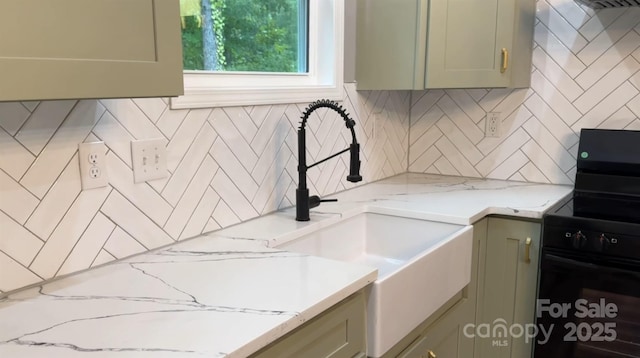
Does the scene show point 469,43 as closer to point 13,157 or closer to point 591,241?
point 591,241

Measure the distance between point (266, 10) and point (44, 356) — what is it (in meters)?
1.43

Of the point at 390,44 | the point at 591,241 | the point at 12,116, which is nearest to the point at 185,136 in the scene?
the point at 12,116

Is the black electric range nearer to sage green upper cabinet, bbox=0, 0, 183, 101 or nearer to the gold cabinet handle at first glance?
the gold cabinet handle

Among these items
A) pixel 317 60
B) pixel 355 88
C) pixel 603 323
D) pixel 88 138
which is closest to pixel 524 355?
pixel 603 323

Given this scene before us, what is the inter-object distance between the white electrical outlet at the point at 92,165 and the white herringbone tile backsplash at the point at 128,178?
2 centimetres

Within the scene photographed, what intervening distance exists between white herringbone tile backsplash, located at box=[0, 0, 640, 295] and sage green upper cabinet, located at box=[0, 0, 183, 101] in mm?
352

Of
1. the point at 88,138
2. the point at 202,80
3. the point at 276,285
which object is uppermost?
the point at 202,80

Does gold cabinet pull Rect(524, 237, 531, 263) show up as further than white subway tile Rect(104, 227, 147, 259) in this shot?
Yes

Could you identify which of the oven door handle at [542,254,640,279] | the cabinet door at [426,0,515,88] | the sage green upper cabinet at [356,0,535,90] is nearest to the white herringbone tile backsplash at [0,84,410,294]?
Answer: the sage green upper cabinet at [356,0,535,90]

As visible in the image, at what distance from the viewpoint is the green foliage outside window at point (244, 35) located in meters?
1.67

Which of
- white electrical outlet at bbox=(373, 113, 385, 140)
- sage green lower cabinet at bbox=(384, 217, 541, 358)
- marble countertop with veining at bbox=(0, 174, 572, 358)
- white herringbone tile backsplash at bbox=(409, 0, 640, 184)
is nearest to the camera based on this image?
marble countertop with veining at bbox=(0, 174, 572, 358)

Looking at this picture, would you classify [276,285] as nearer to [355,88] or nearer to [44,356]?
[44,356]

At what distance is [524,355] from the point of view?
6.74ft

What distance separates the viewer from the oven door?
175cm
